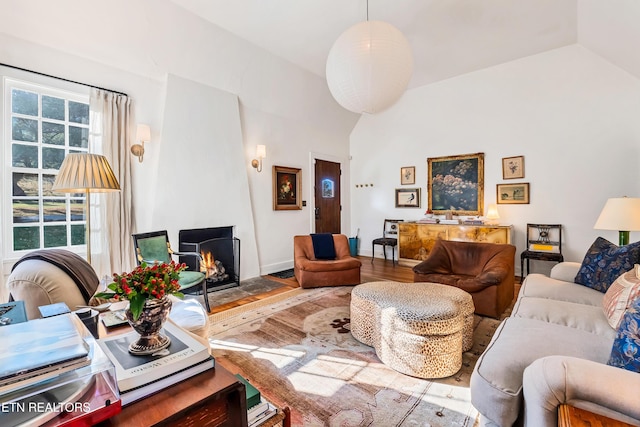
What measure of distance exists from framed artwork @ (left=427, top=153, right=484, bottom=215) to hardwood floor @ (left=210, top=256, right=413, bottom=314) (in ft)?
4.53

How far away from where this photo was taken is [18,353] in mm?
687

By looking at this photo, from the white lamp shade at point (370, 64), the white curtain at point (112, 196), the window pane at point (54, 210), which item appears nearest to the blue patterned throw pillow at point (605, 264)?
the white lamp shade at point (370, 64)

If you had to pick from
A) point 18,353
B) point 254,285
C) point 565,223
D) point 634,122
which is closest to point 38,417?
point 18,353

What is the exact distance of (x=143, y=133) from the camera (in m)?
3.35

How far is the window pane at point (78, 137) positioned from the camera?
3.11 m

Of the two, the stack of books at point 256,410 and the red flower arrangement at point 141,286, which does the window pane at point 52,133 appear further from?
the stack of books at point 256,410

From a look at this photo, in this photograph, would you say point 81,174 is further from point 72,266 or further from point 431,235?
point 431,235

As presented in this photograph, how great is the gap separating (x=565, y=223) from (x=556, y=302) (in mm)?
2996

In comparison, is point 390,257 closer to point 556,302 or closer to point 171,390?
point 556,302

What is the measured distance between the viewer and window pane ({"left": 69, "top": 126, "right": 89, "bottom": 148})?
311cm

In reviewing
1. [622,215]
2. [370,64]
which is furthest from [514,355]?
[622,215]

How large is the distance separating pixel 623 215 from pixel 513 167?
218 centimetres

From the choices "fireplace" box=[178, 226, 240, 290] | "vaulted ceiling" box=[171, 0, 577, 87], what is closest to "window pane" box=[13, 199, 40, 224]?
"fireplace" box=[178, 226, 240, 290]

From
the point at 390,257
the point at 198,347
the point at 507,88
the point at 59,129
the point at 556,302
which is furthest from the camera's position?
the point at 390,257
